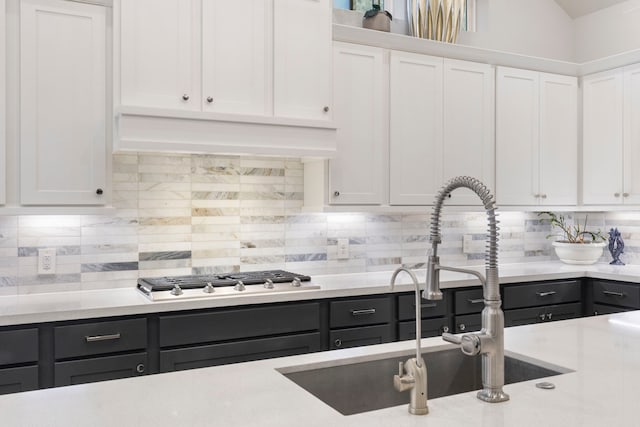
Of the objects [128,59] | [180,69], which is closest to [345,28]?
[180,69]

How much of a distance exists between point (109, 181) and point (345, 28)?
1584 millimetres

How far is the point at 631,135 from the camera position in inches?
152

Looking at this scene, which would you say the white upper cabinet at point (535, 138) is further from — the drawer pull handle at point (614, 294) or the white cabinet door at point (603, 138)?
the drawer pull handle at point (614, 294)

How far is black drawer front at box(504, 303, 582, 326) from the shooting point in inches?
138

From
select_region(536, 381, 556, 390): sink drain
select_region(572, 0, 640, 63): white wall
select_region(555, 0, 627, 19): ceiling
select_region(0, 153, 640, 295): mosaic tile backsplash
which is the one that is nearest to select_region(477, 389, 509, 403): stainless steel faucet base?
select_region(536, 381, 556, 390): sink drain

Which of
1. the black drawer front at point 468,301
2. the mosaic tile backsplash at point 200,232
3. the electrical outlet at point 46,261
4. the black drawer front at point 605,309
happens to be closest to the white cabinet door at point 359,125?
the mosaic tile backsplash at point 200,232

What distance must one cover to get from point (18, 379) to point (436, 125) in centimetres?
267

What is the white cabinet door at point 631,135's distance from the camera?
3.82 meters

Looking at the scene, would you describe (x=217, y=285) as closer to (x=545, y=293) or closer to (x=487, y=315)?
(x=487, y=315)

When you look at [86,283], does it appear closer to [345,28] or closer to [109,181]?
[109,181]

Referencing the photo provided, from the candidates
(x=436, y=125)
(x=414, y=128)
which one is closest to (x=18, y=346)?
(x=414, y=128)

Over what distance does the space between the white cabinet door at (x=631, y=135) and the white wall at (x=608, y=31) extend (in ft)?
1.49

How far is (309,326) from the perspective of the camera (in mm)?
2893

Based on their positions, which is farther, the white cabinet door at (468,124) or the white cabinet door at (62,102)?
the white cabinet door at (468,124)
